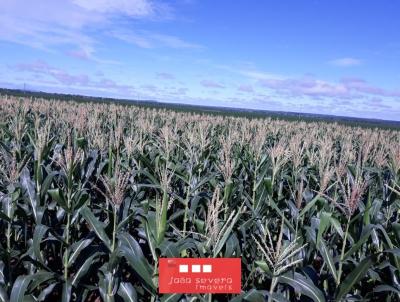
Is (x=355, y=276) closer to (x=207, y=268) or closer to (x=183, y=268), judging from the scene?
(x=207, y=268)

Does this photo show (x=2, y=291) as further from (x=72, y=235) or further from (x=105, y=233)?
(x=72, y=235)

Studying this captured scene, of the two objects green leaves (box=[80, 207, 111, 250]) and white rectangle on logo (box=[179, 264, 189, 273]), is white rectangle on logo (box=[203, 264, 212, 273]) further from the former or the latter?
green leaves (box=[80, 207, 111, 250])

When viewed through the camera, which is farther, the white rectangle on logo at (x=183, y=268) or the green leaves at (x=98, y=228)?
the green leaves at (x=98, y=228)

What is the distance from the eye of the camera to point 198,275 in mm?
2473

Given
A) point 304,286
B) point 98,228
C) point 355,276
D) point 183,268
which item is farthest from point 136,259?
point 355,276

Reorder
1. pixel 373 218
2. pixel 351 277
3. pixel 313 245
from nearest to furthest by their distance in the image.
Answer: pixel 351 277 → pixel 313 245 → pixel 373 218

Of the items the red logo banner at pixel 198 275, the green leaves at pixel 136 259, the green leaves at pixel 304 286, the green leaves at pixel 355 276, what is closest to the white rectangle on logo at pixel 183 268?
the red logo banner at pixel 198 275

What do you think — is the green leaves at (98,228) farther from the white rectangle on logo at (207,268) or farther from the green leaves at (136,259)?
the white rectangle on logo at (207,268)

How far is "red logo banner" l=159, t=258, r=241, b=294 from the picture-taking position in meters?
2.46

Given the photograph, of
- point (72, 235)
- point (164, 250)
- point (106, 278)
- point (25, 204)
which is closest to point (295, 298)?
point (164, 250)

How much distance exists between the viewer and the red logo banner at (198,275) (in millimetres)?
2461

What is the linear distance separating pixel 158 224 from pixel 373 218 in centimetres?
269

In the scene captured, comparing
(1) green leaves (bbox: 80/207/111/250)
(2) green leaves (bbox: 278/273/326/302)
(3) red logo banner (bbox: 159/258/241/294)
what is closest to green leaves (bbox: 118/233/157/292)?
(1) green leaves (bbox: 80/207/111/250)

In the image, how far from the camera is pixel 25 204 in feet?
15.3
